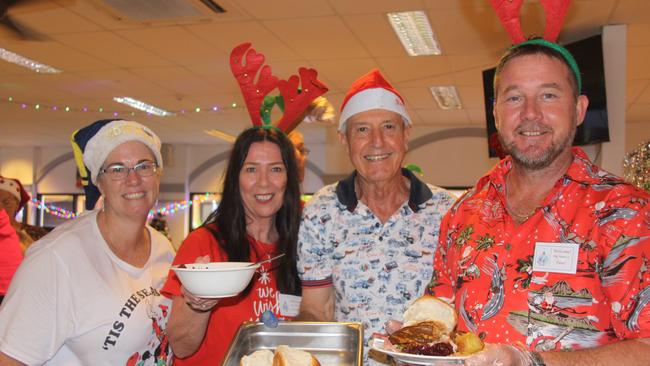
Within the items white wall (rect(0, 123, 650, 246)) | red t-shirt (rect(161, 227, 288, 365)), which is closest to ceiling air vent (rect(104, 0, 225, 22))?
red t-shirt (rect(161, 227, 288, 365))

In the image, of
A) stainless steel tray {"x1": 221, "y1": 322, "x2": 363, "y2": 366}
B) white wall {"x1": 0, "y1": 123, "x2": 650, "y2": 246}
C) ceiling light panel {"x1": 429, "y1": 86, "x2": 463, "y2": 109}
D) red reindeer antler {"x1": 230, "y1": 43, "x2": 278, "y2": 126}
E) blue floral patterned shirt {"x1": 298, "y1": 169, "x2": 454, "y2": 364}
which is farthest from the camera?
white wall {"x1": 0, "y1": 123, "x2": 650, "y2": 246}

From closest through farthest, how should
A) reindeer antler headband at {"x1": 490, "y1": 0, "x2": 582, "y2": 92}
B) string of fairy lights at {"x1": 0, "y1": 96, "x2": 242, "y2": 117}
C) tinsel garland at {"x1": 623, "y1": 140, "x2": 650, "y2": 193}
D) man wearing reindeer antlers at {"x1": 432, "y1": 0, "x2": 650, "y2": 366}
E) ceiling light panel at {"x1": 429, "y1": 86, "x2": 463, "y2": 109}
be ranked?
1. man wearing reindeer antlers at {"x1": 432, "y1": 0, "x2": 650, "y2": 366}
2. reindeer antler headband at {"x1": 490, "y1": 0, "x2": 582, "y2": 92}
3. tinsel garland at {"x1": 623, "y1": 140, "x2": 650, "y2": 193}
4. ceiling light panel at {"x1": 429, "y1": 86, "x2": 463, "y2": 109}
5. string of fairy lights at {"x1": 0, "y1": 96, "x2": 242, "y2": 117}

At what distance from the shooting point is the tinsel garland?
2.94 metres

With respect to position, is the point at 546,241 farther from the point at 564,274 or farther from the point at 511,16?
the point at 511,16

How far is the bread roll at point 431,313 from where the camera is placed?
1601mm

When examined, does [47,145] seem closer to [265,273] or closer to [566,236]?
[265,273]

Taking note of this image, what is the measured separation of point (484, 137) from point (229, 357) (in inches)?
428

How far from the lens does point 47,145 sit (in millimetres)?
15727

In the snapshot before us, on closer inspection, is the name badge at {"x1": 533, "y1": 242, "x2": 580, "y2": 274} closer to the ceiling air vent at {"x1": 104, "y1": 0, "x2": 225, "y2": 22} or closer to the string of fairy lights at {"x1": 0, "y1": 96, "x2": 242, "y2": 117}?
the ceiling air vent at {"x1": 104, "y1": 0, "x2": 225, "y2": 22}

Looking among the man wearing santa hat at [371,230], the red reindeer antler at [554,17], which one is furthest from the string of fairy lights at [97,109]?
the red reindeer antler at [554,17]

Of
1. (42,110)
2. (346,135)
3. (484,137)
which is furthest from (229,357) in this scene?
(484,137)

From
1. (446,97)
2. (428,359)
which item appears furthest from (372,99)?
(446,97)

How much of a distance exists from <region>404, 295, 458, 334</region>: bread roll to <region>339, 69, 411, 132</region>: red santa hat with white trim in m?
1.10

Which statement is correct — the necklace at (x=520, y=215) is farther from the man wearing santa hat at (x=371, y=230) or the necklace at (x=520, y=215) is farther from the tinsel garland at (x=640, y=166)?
the tinsel garland at (x=640, y=166)
